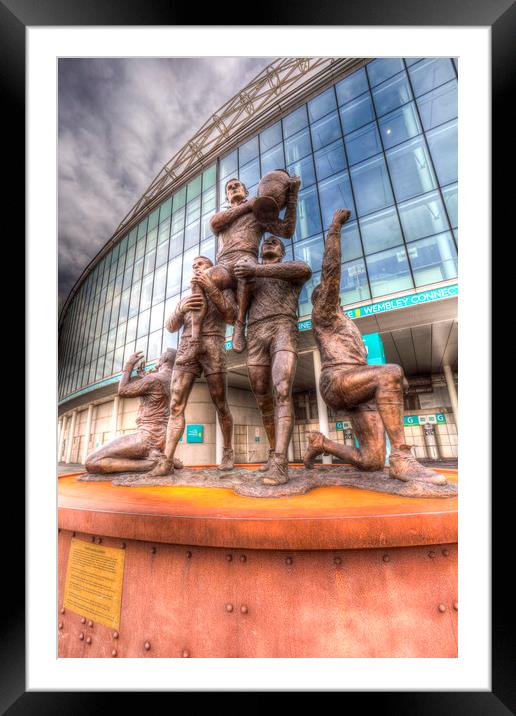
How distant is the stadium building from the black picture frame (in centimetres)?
375

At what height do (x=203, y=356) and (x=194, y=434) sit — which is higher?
(x=203, y=356)

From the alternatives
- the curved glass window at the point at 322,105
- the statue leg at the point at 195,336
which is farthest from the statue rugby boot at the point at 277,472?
the curved glass window at the point at 322,105

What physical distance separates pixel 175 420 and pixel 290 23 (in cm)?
262

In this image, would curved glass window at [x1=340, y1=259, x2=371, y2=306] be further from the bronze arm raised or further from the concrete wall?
the bronze arm raised

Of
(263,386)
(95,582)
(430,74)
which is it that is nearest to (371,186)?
(430,74)

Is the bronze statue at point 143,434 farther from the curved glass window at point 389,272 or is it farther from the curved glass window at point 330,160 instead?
the curved glass window at point 330,160

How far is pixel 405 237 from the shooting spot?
25.2ft

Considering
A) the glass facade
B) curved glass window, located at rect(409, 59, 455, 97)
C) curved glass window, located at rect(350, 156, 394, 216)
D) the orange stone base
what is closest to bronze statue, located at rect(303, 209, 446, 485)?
the orange stone base

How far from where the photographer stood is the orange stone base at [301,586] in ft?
4.76

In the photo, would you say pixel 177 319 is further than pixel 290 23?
Yes

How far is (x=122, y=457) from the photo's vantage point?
10.7 feet

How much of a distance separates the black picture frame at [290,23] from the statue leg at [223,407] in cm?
176

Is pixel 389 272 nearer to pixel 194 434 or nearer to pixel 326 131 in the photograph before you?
pixel 326 131
